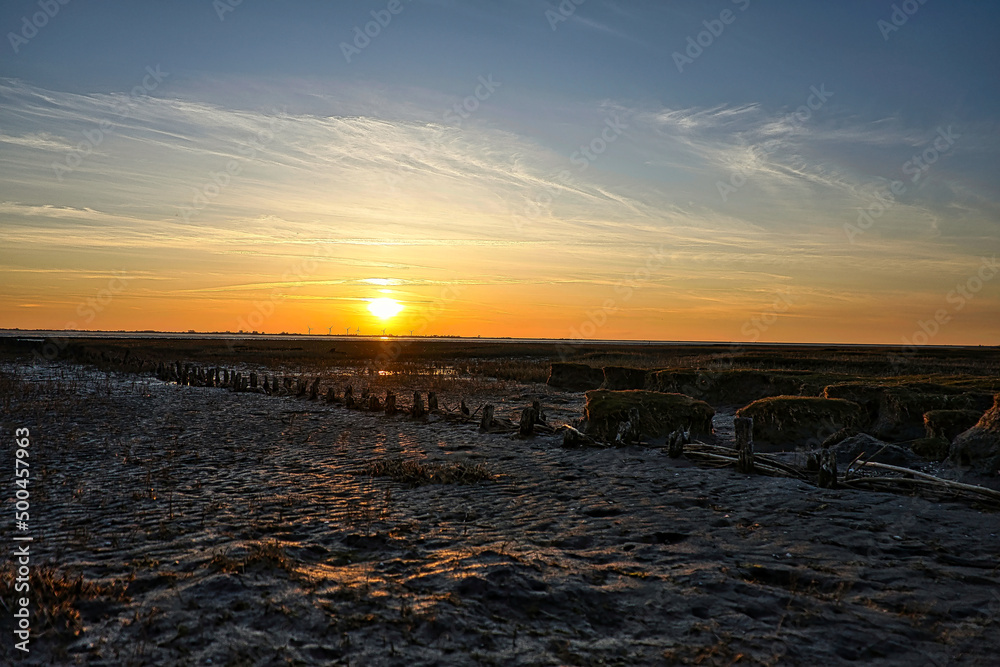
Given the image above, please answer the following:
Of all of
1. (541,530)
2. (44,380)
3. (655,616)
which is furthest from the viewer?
(44,380)

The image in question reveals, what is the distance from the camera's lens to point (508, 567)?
6781mm

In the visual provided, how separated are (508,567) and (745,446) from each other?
7.12m

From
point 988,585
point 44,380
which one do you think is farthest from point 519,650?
point 44,380

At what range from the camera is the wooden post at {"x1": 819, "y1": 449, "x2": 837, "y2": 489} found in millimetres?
10555

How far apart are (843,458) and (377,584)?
11015 millimetres

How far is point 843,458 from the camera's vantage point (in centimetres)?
1310

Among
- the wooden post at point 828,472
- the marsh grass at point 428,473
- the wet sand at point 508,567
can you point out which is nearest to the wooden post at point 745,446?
the wet sand at point 508,567

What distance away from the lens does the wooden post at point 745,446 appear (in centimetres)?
1184

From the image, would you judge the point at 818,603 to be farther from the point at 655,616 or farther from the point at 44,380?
the point at 44,380

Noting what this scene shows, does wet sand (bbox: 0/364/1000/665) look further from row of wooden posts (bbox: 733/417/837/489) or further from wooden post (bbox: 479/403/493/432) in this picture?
wooden post (bbox: 479/403/493/432)

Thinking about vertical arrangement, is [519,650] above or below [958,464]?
below

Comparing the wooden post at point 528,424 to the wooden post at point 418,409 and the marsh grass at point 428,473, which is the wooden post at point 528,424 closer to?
the marsh grass at point 428,473

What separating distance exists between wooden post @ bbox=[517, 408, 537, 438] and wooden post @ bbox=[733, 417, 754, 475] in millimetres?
6253

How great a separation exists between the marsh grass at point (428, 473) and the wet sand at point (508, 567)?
309 mm
